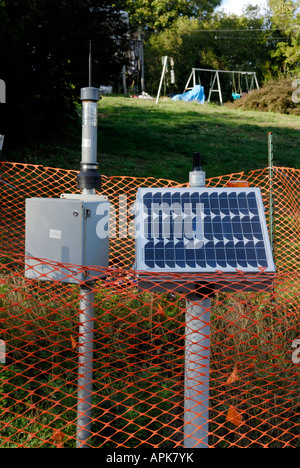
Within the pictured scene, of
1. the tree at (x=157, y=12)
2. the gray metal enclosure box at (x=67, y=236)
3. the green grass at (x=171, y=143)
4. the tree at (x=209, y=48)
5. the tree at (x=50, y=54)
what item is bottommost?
the gray metal enclosure box at (x=67, y=236)

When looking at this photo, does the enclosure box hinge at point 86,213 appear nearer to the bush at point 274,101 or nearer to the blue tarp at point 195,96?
the bush at point 274,101

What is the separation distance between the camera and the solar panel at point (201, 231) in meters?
2.82

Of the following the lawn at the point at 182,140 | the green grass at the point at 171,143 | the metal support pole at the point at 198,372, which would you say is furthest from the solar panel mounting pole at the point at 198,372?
the lawn at the point at 182,140

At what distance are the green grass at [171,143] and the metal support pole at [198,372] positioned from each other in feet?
23.0

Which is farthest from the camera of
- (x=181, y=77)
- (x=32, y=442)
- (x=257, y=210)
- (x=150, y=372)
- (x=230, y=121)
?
(x=181, y=77)

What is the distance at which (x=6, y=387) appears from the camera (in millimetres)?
3674

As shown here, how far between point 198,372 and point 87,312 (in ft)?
2.34

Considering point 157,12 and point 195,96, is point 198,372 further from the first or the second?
point 157,12

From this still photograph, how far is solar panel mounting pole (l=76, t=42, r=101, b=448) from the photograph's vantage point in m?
3.16

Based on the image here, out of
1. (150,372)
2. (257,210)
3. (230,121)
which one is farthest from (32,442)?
(230,121)

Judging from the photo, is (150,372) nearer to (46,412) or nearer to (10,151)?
→ (46,412)

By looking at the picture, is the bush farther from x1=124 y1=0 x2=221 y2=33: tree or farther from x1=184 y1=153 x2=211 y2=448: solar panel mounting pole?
x1=184 y1=153 x2=211 y2=448: solar panel mounting pole

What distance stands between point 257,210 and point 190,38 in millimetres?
32042

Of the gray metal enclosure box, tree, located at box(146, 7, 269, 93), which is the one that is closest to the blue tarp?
tree, located at box(146, 7, 269, 93)
